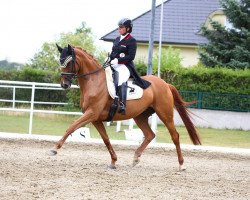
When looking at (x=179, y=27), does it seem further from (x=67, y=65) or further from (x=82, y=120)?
(x=82, y=120)

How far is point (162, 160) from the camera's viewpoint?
12.2m

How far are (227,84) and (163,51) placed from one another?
954 cm

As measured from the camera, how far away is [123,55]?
1038 centimetres

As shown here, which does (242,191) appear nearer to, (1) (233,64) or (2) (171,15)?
(1) (233,64)

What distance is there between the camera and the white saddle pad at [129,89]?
10.3 metres

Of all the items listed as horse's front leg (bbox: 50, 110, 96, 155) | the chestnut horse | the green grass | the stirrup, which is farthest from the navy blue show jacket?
the green grass

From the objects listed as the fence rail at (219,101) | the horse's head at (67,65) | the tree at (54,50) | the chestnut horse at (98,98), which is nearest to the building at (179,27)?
the tree at (54,50)

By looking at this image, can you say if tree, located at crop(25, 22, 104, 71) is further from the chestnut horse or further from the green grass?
the chestnut horse

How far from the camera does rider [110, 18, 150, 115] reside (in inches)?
407

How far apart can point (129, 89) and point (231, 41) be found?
19.3 meters

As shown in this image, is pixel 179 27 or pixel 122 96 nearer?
pixel 122 96

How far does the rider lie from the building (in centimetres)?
2650

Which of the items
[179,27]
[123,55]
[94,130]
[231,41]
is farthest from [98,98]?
[179,27]

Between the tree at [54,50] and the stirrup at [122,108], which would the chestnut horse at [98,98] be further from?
the tree at [54,50]
